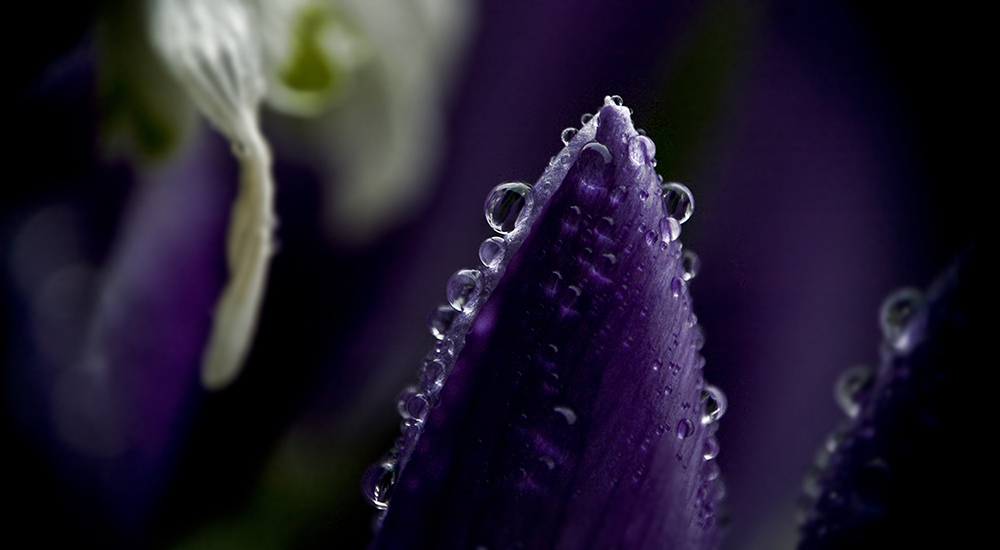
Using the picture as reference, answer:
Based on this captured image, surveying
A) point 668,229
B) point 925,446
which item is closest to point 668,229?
point 668,229

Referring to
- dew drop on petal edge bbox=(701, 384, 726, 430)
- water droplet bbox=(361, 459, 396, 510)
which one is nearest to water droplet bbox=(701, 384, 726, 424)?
dew drop on petal edge bbox=(701, 384, 726, 430)

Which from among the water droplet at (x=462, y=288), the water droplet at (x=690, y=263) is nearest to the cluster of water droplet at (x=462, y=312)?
the water droplet at (x=462, y=288)

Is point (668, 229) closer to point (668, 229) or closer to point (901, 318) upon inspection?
point (668, 229)

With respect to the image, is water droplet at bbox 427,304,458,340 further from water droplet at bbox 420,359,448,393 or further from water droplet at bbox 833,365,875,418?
water droplet at bbox 833,365,875,418

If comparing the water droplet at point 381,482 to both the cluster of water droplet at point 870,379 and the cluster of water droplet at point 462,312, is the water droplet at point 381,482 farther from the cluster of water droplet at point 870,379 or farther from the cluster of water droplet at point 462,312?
the cluster of water droplet at point 870,379

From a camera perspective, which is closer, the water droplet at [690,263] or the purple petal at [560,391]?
the purple petal at [560,391]

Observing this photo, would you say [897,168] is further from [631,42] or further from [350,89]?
[350,89]

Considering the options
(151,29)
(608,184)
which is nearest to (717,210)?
(608,184)
